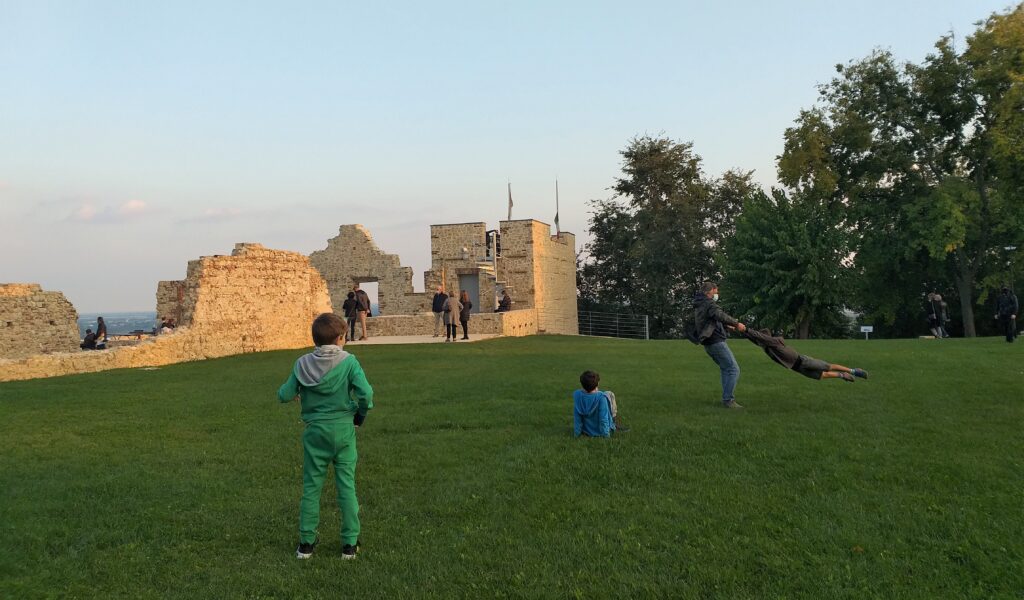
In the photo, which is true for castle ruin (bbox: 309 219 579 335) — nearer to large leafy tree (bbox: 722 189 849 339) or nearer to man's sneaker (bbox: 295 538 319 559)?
large leafy tree (bbox: 722 189 849 339)

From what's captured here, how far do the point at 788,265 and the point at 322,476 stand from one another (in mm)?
32107

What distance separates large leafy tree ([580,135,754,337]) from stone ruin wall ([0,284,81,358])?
29.1 metres

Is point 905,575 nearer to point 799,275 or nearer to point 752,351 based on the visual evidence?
point 752,351

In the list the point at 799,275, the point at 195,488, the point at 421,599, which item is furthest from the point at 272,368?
the point at 799,275

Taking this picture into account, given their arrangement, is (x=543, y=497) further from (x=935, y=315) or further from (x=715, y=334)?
(x=935, y=315)

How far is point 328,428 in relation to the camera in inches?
197

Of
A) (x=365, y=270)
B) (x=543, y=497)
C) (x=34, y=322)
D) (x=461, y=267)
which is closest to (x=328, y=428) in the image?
(x=543, y=497)

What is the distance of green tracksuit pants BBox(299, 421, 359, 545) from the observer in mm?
4984

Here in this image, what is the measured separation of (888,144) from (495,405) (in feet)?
95.6

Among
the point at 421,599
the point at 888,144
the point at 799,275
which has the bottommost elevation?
the point at 421,599

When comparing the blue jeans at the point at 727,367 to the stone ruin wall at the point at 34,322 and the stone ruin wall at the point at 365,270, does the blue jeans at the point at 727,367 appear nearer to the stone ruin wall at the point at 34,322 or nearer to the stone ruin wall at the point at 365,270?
the stone ruin wall at the point at 34,322

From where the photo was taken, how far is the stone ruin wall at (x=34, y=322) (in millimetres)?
19922

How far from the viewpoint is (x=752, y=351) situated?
61.3 ft

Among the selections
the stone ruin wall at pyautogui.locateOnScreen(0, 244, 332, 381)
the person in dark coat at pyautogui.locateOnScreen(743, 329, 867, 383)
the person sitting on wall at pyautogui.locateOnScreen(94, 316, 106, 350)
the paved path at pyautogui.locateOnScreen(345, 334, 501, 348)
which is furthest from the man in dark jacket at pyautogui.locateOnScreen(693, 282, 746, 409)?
the person sitting on wall at pyautogui.locateOnScreen(94, 316, 106, 350)
